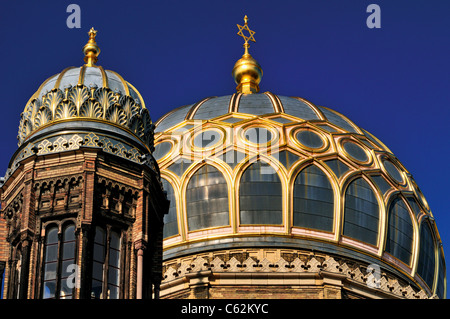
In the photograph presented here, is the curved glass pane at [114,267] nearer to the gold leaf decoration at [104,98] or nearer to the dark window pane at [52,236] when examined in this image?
the dark window pane at [52,236]

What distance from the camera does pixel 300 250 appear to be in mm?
46469

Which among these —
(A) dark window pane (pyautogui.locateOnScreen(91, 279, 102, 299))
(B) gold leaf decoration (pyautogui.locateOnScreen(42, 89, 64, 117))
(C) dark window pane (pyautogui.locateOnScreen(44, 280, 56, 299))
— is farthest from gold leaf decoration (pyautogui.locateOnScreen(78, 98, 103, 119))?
(C) dark window pane (pyautogui.locateOnScreen(44, 280, 56, 299))

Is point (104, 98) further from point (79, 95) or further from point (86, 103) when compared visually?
point (79, 95)

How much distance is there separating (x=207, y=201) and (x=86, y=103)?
9.47m

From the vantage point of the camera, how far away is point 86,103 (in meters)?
38.5

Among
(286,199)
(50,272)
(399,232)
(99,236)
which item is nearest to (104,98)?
(99,236)

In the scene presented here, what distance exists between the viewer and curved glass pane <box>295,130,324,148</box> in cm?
4912

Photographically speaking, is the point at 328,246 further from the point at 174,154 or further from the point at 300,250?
the point at 174,154

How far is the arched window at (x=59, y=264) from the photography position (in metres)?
35.5

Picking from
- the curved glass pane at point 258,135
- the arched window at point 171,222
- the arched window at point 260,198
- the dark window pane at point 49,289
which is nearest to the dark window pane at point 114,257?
the dark window pane at point 49,289
